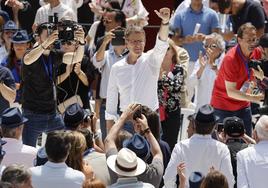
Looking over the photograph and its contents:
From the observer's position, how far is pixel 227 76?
8.72m

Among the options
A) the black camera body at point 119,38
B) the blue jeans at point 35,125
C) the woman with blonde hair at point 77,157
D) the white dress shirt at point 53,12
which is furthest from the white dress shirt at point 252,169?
the white dress shirt at point 53,12

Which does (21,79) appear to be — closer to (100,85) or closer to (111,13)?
(100,85)

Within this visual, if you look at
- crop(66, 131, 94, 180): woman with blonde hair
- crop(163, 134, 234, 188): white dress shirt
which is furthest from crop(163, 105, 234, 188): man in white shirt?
crop(66, 131, 94, 180): woman with blonde hair

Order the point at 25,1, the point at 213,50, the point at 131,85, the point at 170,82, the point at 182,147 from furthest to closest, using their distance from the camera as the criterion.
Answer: the point at 25,1, the point at 213,50, the point at 170,82, the point at 131,85, the point at 182,147

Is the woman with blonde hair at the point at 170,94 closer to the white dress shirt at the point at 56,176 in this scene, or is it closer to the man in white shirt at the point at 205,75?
the man in white shirt at the point at 205,75

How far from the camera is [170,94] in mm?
9102

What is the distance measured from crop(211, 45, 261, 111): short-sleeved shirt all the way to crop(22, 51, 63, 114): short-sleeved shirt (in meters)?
1.81

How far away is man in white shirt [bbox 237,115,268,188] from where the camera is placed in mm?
6531

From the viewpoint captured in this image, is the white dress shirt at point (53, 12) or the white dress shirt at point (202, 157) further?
the white dress shirt at point (53, 12)

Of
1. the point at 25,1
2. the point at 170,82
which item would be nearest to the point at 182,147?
the point at 170,82

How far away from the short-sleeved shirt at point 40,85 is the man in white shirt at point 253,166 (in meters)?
2.67

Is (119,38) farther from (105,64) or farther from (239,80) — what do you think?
(239,80)

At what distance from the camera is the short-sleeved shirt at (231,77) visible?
871 cm

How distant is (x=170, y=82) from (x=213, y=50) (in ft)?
3.24
